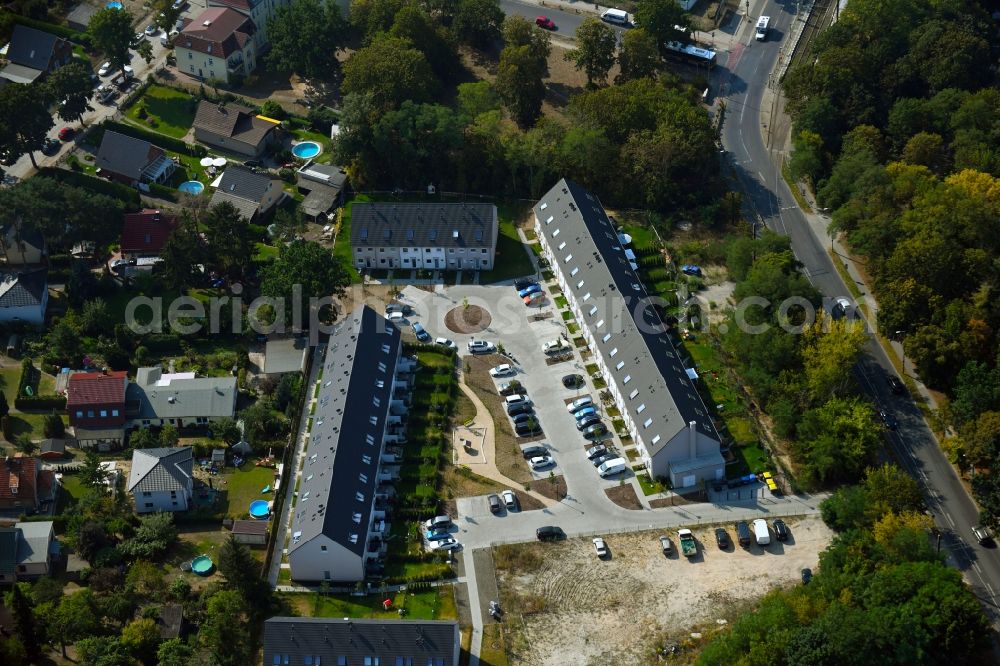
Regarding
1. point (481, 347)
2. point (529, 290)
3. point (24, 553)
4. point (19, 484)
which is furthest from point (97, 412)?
point (529, 290)

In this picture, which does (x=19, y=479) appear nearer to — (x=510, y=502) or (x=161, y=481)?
(x=161, y=481)

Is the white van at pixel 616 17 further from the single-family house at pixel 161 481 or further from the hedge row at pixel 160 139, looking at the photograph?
the single-family house at pixel 161 481

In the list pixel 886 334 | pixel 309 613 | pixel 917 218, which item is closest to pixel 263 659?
pixel 309 613

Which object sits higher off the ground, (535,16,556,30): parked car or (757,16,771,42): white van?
(757,16,771,42): white van

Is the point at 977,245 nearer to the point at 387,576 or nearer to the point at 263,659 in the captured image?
the point at 387,576

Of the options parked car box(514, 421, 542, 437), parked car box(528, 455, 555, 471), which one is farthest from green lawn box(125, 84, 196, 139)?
parked car box(528, 455, 555, 471)

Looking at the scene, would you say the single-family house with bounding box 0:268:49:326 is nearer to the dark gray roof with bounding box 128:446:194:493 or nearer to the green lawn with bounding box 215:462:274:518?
the dark gray roof with bounding box 128:446:194:493
